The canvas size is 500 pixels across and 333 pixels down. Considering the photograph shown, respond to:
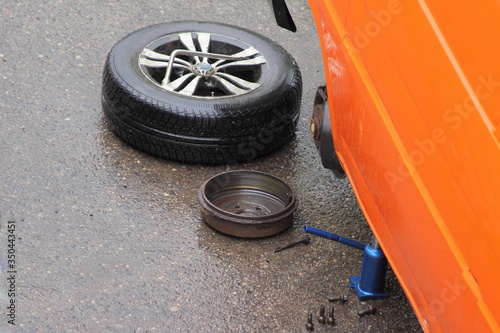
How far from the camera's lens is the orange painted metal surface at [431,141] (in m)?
1.94

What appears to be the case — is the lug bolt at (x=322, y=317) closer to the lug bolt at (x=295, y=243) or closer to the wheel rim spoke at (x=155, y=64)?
the lug bolt at (x=295, y=243)

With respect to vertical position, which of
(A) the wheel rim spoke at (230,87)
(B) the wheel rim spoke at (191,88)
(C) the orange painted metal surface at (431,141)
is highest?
(C) the orange painted metal surface at (431,141)

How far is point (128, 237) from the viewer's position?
11.2ft

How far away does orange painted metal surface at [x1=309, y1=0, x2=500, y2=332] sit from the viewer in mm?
1942

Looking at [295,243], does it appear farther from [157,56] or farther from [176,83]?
[157,56]

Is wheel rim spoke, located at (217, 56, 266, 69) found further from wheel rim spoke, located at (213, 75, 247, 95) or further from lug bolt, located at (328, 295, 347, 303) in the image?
lug bolt, located at (328, 295, 347, 303)

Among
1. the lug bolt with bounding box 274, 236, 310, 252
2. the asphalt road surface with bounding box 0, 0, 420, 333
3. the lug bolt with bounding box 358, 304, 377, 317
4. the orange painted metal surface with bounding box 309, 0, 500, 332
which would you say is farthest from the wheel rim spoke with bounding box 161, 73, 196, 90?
the lug bolt with bounding box 358, 304, 377, 317

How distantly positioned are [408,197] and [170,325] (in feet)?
3.87

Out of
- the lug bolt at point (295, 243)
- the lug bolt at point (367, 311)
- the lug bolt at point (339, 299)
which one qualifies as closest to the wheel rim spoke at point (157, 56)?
the lug bolt at point (295, 243)

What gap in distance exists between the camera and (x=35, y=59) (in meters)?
4.67

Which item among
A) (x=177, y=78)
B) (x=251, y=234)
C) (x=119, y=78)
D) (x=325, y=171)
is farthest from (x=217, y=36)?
(x=251, y=234)

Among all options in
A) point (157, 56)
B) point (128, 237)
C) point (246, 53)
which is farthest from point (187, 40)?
point (128, 237)

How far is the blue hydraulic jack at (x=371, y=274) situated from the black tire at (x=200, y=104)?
777 mm

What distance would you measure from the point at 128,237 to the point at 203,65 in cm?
120
